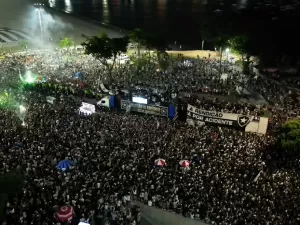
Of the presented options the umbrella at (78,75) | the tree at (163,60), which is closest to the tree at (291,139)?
the tree at (163,60)

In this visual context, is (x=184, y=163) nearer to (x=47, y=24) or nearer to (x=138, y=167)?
(x=138, y=167)

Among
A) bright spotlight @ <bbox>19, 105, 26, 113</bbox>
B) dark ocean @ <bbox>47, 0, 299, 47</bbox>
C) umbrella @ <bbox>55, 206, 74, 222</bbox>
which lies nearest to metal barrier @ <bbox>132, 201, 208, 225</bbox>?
umbrella @ <bbox>55, 206, 74, 222</bbox>

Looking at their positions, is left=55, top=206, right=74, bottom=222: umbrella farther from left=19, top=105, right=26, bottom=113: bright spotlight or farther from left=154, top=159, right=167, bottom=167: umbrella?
left=19, top=105, right=26, bottom=113: bright spotlight

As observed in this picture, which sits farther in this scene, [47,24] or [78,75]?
[47,24]

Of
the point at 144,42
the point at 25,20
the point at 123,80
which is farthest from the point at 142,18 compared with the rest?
the point at 123,80

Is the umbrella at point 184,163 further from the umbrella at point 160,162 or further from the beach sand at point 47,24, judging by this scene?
the beach sand at point 47,24

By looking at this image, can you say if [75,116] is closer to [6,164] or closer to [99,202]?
[6,164]

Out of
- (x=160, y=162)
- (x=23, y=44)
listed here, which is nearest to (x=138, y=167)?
(x=160, y=162)

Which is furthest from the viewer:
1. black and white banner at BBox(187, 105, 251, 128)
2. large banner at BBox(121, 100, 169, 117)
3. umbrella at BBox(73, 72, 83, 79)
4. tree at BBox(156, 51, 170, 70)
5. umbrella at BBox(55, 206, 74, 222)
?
tree at BBox(156, 51, 170, 70)
